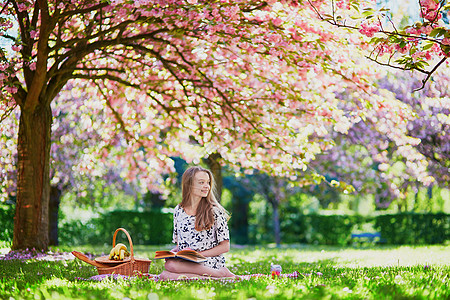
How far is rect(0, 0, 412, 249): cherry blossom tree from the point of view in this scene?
790cm

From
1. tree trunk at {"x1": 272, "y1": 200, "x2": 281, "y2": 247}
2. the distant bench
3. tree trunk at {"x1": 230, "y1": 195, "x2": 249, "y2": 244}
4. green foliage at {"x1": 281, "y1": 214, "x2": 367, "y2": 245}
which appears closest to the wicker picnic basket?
tree trunk at {"x1": 272, "y1": 200, "x2": 281, "y2": 247}

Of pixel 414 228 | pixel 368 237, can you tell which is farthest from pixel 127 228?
pixel 414 228

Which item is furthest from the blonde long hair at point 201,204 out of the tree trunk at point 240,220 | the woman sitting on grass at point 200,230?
the tree trunk at point 240,220

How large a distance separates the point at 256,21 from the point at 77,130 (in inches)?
353

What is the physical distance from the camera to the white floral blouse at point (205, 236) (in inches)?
245

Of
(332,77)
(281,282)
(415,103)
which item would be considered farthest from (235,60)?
(415,103)

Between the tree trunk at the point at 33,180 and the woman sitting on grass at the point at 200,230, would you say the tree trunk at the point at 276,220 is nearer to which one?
the tree trunk at the point at 33,180

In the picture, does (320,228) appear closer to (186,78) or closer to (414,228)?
(414,228)

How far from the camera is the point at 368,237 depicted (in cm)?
2027

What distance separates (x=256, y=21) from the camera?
8.20 meters

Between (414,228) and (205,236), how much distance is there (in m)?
14.7

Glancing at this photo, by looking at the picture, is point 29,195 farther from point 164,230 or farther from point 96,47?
point 164,230

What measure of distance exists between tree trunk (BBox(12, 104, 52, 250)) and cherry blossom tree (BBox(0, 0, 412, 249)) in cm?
2

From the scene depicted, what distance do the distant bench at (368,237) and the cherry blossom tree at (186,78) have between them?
981cm
